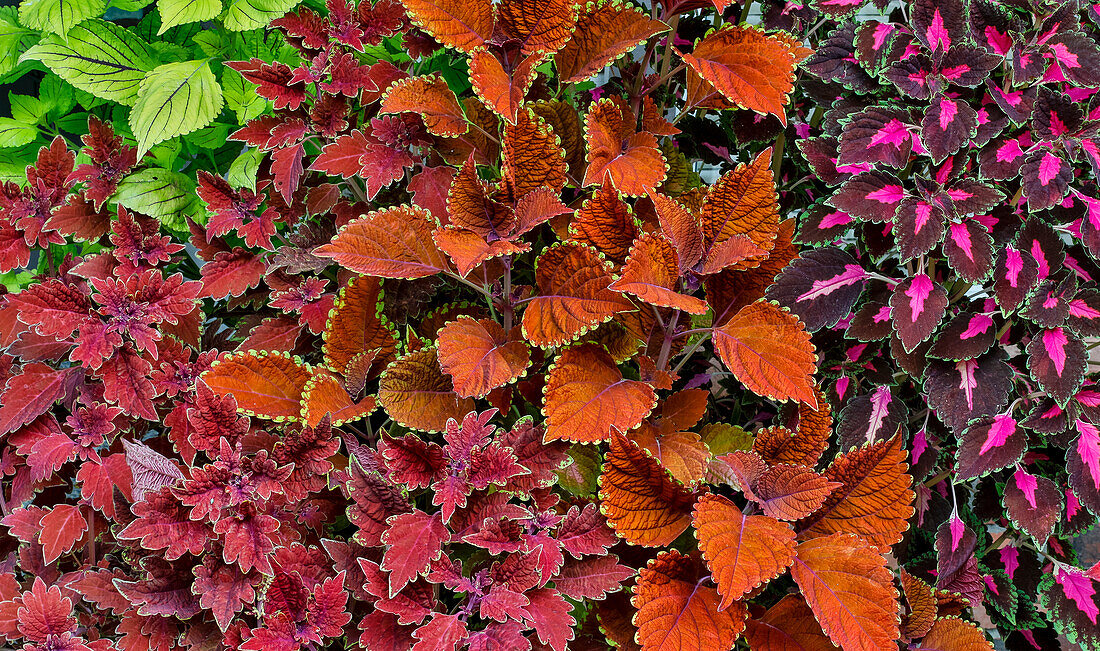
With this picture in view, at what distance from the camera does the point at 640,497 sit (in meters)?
0.90

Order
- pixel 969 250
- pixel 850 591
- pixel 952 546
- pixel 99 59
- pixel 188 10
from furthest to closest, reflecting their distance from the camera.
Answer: pixel 99 59, pixel 188 10, pixel 952 546, pixel 969 250, pixel 850 591

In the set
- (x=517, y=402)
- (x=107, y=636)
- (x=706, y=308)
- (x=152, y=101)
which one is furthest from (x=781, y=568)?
(x=152, y=101)

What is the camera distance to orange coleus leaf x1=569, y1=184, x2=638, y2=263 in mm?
933

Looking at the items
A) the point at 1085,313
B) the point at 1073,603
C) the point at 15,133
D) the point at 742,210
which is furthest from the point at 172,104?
the point at 1073,603

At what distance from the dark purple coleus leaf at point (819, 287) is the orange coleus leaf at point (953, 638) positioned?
1.24 ft

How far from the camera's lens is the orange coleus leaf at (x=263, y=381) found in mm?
991

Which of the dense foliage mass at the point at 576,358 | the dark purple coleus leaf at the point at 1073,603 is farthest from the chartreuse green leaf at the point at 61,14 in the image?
the dark purple coleus leaf at the point at 1073,603

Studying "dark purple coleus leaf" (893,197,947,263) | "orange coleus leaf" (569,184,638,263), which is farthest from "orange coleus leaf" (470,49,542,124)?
"dark purple coleus leaf" (893,197,947,263)

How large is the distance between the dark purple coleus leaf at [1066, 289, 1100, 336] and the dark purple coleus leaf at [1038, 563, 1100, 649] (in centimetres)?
34

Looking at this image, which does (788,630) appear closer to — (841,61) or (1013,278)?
(1013,278)

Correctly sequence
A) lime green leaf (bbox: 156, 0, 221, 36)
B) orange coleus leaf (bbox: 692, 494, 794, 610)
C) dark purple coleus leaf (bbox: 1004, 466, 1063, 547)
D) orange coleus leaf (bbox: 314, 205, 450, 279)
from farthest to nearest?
1. lime green leaf (bbox: 156, 0, 221, 36)
2. dark purple coleus leaf (bbox: 1004, 466, 1063, 547)
3. orange coleus leaf (bbox: 314, 205, 450, 279)
4. orange coleus leaf (bbox: 692, 494, 794, 610)

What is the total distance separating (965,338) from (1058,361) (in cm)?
10

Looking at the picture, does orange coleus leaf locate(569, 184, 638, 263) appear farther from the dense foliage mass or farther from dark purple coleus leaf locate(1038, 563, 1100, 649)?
dark purple coleus leaf locate(1038, 563, 1100, 649)

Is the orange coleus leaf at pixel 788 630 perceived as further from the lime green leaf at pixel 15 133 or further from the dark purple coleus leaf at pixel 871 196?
the lime green leaf at pixel 15 133
